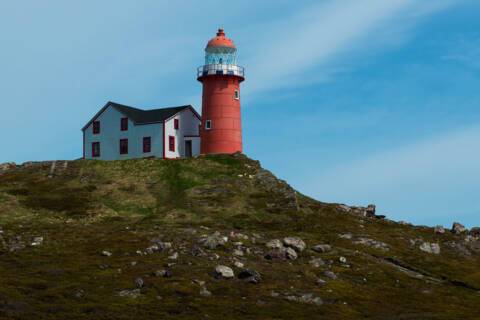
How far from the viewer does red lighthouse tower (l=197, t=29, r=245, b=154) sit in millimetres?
112000

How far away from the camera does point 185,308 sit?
58.9m

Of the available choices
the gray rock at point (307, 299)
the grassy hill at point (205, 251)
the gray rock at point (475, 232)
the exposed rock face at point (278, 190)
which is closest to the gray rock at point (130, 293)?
the grassy hill at point (205, 251)

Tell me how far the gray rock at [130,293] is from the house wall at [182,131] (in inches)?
1976

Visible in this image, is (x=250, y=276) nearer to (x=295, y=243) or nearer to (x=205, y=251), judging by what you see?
(x=205, y=251)

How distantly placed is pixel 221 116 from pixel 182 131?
255 inches

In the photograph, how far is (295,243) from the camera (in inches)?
3073

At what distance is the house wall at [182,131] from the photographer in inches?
4406

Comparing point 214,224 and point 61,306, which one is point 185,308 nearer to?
point 61,306

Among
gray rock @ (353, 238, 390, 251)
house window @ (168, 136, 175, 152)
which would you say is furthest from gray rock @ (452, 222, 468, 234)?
house window @ (168, 136, 175, 152)

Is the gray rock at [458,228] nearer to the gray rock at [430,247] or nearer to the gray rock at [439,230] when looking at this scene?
the gray rock at [439,230]

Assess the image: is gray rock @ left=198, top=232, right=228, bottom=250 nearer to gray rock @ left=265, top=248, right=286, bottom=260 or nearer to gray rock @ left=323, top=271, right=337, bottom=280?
gray rock @ left=265, top=248, right=286, bottom=260

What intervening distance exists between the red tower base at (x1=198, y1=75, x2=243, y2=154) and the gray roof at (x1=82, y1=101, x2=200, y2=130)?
4.33m

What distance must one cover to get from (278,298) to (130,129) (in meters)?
55.6

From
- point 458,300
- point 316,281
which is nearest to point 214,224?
point 316,281
